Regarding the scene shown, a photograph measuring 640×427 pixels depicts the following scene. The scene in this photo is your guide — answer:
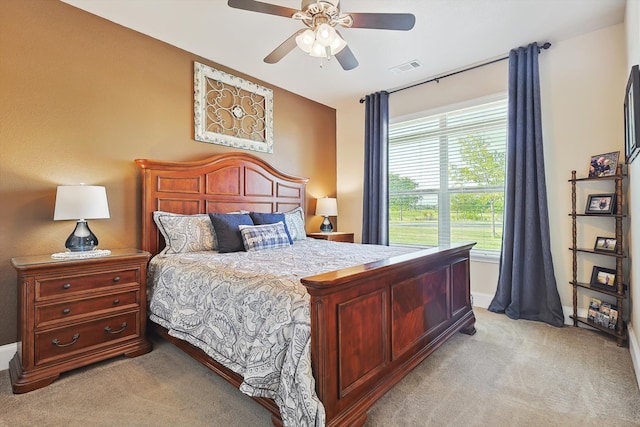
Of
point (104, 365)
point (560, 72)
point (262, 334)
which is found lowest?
point (104, 365)

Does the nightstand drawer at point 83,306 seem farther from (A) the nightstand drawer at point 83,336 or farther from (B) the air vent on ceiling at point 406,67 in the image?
(B) the air vent on ceiling at point 406,67

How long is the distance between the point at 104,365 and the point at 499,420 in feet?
8.39

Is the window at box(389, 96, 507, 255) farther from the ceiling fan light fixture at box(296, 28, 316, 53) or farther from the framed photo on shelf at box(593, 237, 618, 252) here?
the ceiling fan light fixture at box(296, 28, 316, 53)

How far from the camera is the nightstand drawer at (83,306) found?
6.68ft

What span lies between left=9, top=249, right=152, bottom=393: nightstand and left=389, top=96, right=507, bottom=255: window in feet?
10.8

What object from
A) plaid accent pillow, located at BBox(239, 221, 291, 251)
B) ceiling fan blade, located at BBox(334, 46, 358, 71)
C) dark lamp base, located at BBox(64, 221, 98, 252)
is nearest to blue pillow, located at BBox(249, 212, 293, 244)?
plaid accent pillow, located at BBox(239, 221, 291, 251)

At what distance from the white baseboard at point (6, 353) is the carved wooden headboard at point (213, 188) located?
3.62ft

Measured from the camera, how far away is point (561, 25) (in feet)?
9.48

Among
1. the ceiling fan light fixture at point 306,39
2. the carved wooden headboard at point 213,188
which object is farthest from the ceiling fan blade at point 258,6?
the carved wooden headboard at point 213,188

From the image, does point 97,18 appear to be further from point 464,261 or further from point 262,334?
point 464,261

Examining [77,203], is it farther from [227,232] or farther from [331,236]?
[331,236]

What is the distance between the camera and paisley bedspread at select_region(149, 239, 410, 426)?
1375 mm

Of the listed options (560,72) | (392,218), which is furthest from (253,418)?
(560,72)

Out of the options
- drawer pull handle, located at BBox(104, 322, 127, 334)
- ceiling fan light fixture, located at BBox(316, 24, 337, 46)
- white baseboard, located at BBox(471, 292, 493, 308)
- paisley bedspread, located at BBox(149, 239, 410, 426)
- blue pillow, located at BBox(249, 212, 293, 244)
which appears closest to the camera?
paisley bedspread, located at BBox(149, 239, 410, 426)
